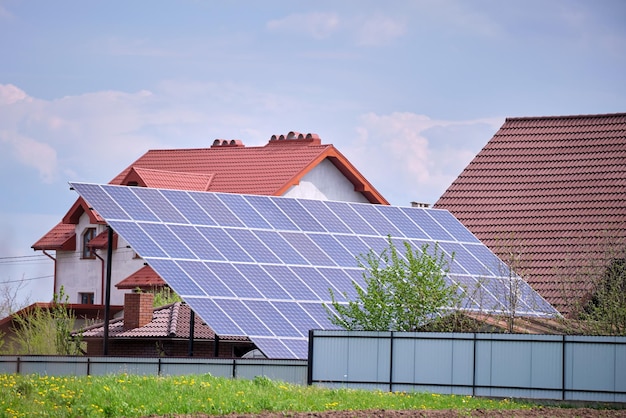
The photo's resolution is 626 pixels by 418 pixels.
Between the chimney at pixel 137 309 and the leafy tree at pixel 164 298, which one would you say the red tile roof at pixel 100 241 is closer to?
the leafy tree at pixel 164 298

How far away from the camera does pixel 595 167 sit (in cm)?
4697

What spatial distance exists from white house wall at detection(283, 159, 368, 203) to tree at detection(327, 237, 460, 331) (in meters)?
29.0

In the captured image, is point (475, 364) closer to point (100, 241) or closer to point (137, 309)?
point (137, 309)

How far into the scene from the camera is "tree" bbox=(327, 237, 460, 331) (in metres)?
33.8

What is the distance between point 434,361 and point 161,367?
6731 mm

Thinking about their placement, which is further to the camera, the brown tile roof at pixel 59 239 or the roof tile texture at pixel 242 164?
the brown tile roof at pixel 59 239

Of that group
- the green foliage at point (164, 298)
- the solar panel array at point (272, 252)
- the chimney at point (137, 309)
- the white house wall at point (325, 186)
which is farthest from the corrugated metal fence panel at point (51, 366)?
the white house wall at point (325, 186)

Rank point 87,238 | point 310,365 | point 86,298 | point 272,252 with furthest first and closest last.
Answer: point 87,238, point 86,298, point 272,252, point 310,365

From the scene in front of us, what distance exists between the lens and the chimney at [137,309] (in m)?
41.8

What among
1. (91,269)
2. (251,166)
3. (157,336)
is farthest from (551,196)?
(91,269)

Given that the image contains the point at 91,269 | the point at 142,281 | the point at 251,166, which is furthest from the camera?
the point at 91,269

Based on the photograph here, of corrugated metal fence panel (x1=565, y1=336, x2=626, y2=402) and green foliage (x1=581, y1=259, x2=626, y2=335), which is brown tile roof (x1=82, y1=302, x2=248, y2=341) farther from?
corrugated metal fence panel (x1=565, y1=336, x2=626, y2=402)

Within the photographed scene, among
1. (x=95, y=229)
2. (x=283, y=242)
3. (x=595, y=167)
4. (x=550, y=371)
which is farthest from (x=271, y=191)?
(x=550, y=371)

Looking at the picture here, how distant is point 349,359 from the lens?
31484 millimetres
